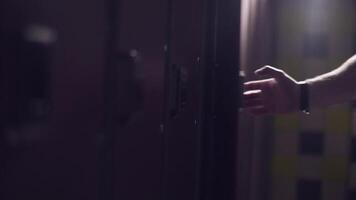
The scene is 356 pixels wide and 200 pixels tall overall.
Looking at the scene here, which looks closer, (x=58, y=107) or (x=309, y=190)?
(x=58, y=107)

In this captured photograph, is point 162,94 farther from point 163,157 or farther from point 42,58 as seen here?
point 42,58

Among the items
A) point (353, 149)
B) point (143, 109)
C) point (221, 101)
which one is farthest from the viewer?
point (353, 149)

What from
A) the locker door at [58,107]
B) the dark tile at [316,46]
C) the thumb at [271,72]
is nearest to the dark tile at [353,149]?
the dark tile at [316,46]

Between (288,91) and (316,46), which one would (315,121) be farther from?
(288,91)

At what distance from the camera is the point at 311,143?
2.42 meters

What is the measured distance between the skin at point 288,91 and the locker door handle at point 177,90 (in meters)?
0.36

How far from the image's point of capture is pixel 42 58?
27cm

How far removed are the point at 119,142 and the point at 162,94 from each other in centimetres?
21

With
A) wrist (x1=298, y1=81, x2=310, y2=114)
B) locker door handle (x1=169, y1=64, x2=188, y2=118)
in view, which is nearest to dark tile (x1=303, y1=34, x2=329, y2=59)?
wrist (x1=298, y1=81, x2=310, y2=114)

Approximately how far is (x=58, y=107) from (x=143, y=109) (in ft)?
0.66

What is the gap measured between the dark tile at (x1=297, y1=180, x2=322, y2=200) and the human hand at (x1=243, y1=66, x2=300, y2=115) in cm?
129

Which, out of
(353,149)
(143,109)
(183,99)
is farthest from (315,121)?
(143,109)

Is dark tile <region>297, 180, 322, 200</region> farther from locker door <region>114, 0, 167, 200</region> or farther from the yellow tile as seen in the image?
locker door <region>114, 0, 167, 200</region>

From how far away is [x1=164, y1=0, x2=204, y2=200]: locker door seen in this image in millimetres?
682
